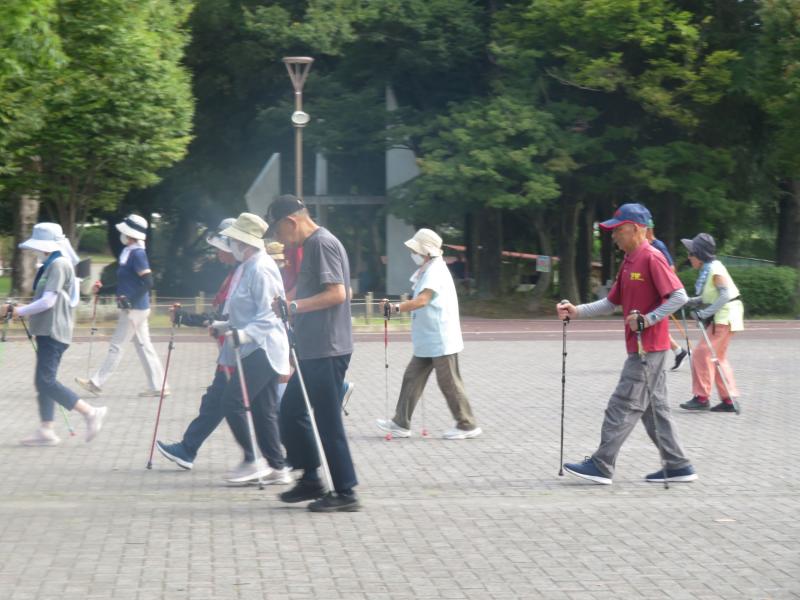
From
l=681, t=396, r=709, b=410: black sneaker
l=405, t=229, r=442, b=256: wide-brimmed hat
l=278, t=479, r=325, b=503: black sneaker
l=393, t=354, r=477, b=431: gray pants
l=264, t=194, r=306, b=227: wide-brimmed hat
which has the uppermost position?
l=264, t=194, r=306, b=227: wide-brimmed hat

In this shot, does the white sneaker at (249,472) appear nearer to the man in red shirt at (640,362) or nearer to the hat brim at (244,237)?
the hat brim at (244,237)

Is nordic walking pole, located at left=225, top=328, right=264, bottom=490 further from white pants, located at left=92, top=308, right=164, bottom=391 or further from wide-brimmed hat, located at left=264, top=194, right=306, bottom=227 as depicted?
white pants, located at left=92, top=308, right=164, bottom=391

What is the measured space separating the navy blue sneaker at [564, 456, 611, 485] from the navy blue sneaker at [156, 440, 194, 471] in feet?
8.41

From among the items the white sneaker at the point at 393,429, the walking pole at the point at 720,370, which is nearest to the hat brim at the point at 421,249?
the white sneaker at the point at 393,429

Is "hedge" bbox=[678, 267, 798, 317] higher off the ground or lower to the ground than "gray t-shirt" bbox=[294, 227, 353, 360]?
lower

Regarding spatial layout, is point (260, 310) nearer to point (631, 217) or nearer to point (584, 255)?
point (631, 217)

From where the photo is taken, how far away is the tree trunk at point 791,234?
3488 centimetres

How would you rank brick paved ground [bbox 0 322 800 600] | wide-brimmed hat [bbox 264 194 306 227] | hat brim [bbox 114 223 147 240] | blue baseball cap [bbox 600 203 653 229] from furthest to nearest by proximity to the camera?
1. hat brim [bbox 114 223 147 240]
2. blue baseball cap [bbox 600 203 653 229]
3. wide-brimmed hat [bbox 264 194 306 227]
4. brick paved ground [bbox 0 322 800 600]

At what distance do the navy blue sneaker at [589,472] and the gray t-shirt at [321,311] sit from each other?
1.93 metres

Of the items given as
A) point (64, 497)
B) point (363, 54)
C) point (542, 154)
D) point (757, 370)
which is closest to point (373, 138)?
point (363, 54)

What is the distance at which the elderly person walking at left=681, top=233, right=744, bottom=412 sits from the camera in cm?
1286

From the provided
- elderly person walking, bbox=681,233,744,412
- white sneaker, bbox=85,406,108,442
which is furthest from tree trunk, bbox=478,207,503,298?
white sneaker, bbox=85,406,108,442

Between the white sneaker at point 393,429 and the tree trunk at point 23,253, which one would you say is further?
the tree trunk at point 23,253

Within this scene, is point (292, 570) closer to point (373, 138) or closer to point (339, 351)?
point (339, 351)
